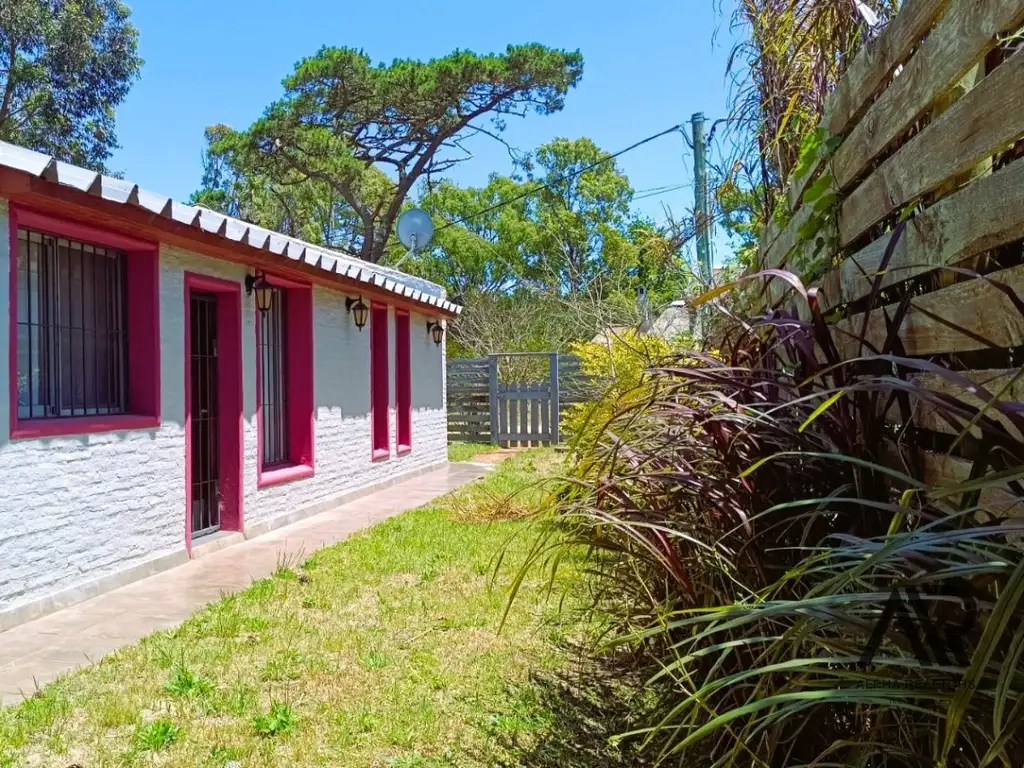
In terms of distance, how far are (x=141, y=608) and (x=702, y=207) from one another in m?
5.84

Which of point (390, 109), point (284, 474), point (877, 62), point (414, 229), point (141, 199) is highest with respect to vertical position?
point (390, 109)

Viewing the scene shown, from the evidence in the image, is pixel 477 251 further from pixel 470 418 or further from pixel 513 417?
pixel 513 417

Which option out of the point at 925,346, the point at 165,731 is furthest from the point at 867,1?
the point at 165,731

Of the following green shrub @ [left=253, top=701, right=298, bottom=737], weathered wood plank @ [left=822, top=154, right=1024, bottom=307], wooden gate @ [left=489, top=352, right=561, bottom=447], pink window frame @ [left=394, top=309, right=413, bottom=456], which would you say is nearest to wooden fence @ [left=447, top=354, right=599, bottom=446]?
wooden gate @ [left=489, top=352, right=561, bottom=447]

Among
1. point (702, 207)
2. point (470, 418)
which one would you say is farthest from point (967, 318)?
point (470, 418)

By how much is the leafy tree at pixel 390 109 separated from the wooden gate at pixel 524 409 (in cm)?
784

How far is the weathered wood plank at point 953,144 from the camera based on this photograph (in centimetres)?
132

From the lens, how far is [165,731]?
2781mm

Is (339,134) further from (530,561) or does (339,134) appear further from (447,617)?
(530,561)

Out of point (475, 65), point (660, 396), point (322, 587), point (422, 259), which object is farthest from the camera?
point (422, 259)

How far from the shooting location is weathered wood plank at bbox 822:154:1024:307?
133 cm

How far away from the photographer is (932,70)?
1.69 m

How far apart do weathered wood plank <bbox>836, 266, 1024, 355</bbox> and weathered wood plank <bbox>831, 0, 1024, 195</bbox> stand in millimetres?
440

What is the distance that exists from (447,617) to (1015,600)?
358 centimetres
